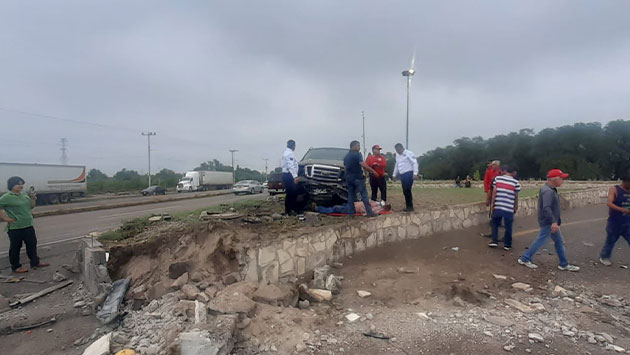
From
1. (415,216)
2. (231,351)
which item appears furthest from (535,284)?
(231,351)

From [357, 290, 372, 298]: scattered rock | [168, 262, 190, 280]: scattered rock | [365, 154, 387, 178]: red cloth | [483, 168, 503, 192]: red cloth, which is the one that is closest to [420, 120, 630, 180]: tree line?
[483, 168, 503, 192]: red cloth

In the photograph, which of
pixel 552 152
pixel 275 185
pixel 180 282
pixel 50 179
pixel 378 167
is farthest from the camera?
pixel 552 152

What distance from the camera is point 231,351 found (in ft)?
11.9

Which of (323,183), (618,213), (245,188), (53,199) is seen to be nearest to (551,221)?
(618,213)

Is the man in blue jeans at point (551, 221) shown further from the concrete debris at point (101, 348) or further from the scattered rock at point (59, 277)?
the scattered rock at point (59, 277)

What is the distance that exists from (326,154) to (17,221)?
6886 mm

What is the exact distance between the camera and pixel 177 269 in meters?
5.20

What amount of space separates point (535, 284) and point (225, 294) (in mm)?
4642

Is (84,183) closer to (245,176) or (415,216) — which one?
(415,216)

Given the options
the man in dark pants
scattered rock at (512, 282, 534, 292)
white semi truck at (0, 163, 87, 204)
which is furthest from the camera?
white semi truck at (0, 163, 87, 204)

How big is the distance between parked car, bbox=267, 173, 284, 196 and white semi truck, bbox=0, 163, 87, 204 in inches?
776

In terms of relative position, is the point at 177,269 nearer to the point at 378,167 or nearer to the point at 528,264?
the point at 378,167

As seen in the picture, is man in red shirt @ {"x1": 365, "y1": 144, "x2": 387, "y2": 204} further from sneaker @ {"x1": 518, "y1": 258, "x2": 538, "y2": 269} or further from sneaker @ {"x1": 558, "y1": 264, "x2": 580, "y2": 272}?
sneaker @ {"x1": 558, "y1": 264, "x2": 580, "y2": 272}

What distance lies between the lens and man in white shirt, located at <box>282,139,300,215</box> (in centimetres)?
769
